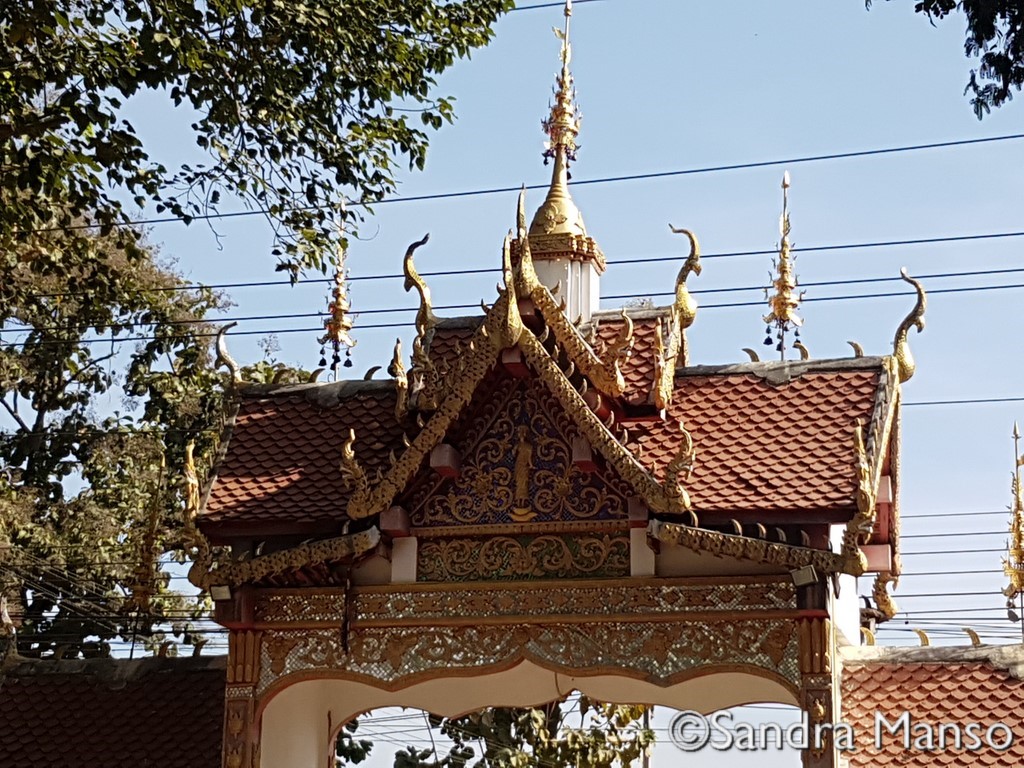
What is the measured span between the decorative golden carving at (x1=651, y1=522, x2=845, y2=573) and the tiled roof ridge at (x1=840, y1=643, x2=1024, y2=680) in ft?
3.52

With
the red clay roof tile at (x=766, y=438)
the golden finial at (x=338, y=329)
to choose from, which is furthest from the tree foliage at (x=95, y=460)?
the red clay roof tile at (x=766, y=438)

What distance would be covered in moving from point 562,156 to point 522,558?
3421 millimetres

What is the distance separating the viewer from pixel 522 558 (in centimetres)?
1205

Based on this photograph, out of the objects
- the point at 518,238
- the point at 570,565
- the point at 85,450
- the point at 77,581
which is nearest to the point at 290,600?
the point at 570,565

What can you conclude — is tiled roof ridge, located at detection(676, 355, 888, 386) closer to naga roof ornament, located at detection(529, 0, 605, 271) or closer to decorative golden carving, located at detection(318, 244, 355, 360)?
naga roof ornament, located at detection(529, 0, 605, 271)

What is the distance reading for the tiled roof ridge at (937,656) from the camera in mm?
11914

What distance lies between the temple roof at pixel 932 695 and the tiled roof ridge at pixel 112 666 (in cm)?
482

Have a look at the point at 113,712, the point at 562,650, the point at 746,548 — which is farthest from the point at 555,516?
the point at 113,712

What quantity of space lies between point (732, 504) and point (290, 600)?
10.7 feet

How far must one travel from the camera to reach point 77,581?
66.9 ft

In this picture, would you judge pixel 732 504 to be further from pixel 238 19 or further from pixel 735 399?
pixel 238 19

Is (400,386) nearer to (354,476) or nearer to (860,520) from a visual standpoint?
(354,476)

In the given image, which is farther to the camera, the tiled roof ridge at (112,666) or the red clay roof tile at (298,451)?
the tiled roof ridge at (112,666)

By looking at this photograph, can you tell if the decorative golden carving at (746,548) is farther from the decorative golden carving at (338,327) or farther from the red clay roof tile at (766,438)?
the decorative golden carving at (338,327)
